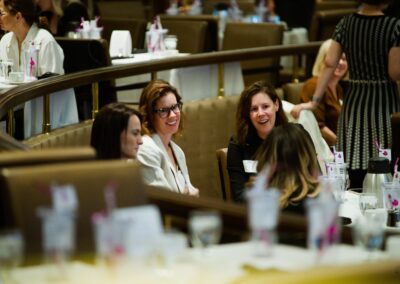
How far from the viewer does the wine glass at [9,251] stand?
247cm

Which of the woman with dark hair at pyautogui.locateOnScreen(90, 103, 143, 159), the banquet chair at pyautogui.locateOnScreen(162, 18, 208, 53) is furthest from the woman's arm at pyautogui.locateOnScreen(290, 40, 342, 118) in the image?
the banquet chair at pyautogui.locateOnScreen(162, 18, 208, 53)

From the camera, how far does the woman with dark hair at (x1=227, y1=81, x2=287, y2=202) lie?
5.07m

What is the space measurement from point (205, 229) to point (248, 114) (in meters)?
2.73

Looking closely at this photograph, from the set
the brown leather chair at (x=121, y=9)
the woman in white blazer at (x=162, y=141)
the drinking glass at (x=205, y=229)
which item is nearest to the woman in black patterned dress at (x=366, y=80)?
the woman in white blazer at (x=162, y=141)

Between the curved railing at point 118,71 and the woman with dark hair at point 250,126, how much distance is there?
34.2 inches

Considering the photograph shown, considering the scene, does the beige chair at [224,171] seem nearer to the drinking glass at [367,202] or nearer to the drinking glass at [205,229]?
the drinking glass at [367,202]

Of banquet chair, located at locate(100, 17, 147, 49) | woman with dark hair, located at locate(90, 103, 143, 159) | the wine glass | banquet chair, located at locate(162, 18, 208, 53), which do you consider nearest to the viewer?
the wine glass

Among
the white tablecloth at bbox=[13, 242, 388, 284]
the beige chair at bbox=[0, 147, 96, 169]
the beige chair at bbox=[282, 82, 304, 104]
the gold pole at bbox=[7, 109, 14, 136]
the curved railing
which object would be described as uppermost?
the beige chair at bbox=[0, 147, 96, 169]

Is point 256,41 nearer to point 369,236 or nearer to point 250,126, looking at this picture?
point 250,126

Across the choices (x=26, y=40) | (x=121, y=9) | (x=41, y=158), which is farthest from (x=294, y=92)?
(x=121, y=9)

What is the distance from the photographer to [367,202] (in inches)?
170

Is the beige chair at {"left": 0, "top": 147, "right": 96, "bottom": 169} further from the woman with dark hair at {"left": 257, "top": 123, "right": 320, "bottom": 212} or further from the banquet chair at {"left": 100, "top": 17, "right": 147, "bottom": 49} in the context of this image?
the banquet chair at {"left": 100, "top": 17, "right": 147, "bottom": 49}

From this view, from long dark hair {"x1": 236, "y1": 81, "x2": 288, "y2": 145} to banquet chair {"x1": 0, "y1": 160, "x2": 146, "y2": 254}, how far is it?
245 cm

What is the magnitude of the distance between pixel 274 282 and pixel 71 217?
0.52 meters
